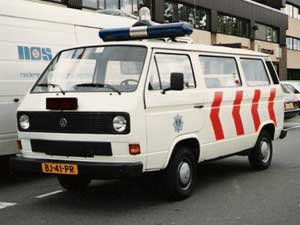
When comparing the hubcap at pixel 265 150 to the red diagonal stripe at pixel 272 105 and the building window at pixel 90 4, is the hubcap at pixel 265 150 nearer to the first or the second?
the red diagonal stripe at pixel 272 105

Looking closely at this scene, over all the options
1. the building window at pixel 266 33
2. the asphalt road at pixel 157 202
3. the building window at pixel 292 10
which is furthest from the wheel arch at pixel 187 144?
the building window at pixel 292 10

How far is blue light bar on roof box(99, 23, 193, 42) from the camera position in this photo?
7211 millimetres

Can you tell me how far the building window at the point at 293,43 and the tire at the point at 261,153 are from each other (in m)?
45.9

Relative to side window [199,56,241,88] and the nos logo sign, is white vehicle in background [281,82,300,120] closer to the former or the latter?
side window [199,56,241,88]

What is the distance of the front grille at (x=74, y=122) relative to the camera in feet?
19.9

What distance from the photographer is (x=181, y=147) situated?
687cm

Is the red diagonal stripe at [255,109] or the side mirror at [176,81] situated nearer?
the side mirror at [176,81]

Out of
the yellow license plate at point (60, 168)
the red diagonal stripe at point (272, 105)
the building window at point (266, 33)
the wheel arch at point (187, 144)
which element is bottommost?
the yellow license plate at point (60, 168)

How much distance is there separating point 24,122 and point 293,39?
51736 mm

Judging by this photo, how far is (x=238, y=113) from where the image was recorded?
26.6 ft

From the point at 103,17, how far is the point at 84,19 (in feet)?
2.01

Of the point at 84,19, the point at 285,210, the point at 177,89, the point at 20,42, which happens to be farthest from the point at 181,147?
the point at 84,19

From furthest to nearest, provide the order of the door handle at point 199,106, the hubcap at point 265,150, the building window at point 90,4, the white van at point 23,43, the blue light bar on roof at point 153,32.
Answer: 1. the building window at point 90,4
2. the hubcap at point 265,150
3. the white van at point 23,43
4. the blue light bar on roof at point 153,32
5. the door handle at point 199,106

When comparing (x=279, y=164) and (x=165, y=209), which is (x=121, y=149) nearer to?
(x=165, y=209)
